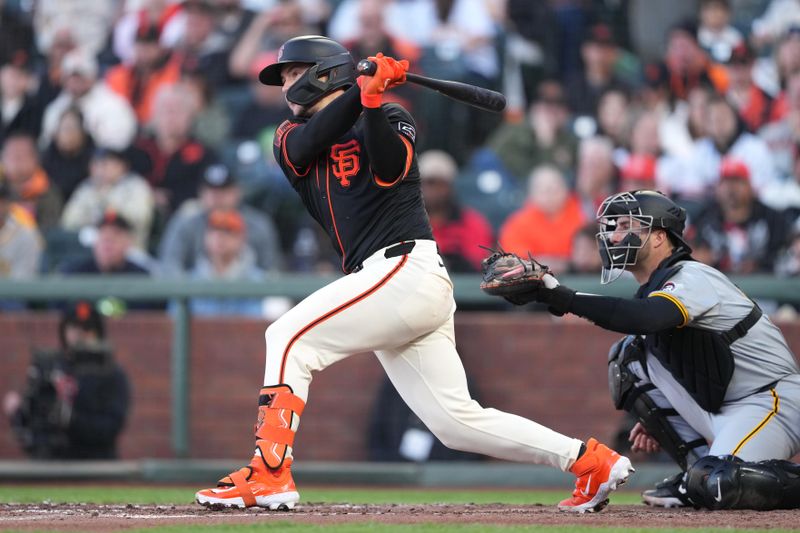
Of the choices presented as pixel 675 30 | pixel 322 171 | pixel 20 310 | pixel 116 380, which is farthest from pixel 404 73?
pixel 675 30

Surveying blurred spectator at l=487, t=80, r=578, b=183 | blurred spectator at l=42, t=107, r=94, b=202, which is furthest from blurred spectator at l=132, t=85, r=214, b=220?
blurred spectator at l=487, t=80, r=578, b=183

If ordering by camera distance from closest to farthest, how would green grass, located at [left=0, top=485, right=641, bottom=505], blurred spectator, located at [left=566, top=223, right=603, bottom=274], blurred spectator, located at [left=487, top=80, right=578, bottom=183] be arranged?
green grass, located at [left=0, top=485, right=641, bottom=505], blurred spectator, located at [left=566, top=223, right=603, bottom=274], blurred spectator, located at [left=487, top=80, right=578, bottom=183]

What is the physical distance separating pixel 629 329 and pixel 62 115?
6.71 m

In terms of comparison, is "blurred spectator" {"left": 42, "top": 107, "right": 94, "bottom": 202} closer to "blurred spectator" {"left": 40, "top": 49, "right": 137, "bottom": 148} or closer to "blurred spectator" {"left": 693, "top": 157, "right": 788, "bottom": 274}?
"blurred spectator" {"left": 40, "top": 49, "right": 137, "bottom": 148}

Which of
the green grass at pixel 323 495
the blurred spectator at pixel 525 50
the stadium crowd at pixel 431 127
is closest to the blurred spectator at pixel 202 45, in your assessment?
the stadium crowd at pixel 431 127

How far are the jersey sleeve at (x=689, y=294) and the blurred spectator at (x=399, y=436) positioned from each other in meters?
3.02

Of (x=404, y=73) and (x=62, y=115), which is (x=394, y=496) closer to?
(x=404, y=73)

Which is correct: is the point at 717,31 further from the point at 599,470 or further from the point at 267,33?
the point at 599,470

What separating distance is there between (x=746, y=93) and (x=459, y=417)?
6008 mm

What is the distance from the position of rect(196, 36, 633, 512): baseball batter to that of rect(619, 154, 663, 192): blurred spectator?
4810 millimetres

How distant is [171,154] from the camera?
9.16 meters

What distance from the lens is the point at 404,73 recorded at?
3822mm

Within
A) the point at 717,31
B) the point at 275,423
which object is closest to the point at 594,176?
the point at 717,31

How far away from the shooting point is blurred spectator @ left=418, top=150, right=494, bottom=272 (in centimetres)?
816
